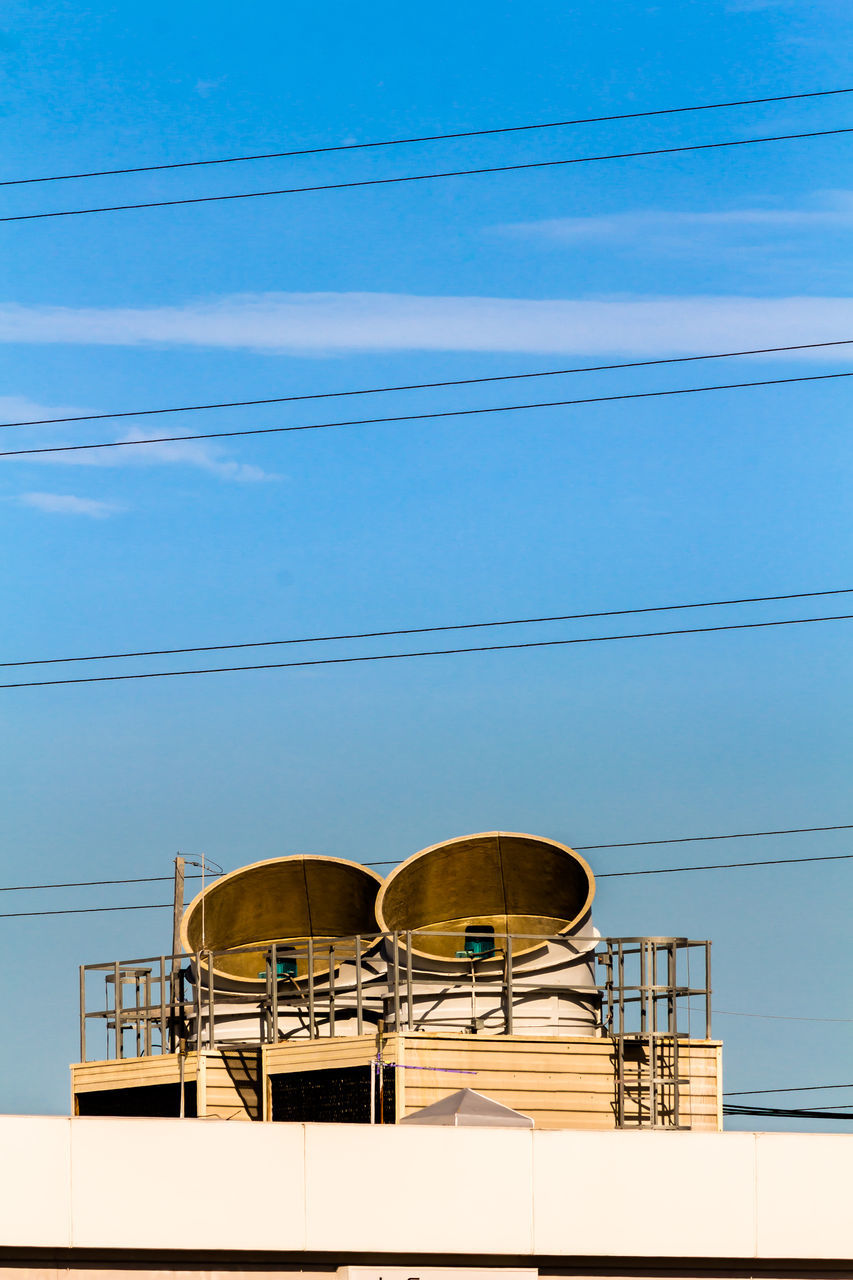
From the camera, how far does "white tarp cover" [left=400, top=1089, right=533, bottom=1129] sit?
20891mm

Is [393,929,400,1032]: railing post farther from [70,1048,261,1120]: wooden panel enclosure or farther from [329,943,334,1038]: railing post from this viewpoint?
[70,1048,261,1120]: wooden panel enclosure

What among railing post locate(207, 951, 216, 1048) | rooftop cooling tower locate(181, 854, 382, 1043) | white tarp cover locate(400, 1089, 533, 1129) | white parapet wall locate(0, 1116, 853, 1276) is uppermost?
rooftop cooling tower locate(181, 854, 382, 1043)

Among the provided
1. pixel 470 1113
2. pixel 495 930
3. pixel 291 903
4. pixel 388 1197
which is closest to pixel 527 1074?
pixel 470 1113

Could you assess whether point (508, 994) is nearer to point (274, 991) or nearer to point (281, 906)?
point (274, 991)

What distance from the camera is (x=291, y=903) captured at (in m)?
30.0

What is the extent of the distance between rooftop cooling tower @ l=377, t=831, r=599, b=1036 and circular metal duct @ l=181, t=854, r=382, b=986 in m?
1.43

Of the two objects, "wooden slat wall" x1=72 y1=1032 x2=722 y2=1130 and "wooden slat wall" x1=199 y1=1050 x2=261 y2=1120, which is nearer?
"wooden slat wall" x1=72 y1=1032 x2=722 y2=1130

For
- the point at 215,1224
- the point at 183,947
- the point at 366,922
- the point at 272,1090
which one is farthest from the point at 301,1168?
the point at 366,922

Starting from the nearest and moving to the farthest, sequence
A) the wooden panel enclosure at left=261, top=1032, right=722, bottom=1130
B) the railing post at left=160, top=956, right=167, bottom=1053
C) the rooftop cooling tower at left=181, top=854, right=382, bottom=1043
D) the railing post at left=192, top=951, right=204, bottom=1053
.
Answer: the wooden panel enclosure at left=261, top=1032, right=722, bottom=1130, the railing post at left=192, top=951, right=204, bottom=1053, the railing post at left=160, top=956, right=167, bottom=1053, the rooftop cooling tower at left=181, top=854, right=382, bottom=1043

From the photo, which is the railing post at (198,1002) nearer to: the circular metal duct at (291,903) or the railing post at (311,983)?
the railing post at (311,983)

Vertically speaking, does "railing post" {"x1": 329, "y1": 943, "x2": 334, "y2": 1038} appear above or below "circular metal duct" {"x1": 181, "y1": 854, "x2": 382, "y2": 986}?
below

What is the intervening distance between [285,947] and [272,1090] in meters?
5.28

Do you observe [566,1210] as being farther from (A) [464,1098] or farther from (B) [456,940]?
(B) [456,940]

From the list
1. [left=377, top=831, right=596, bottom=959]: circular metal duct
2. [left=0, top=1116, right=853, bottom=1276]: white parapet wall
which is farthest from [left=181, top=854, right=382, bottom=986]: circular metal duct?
[left=0, top=1116, right=853, bottom=1276]: white parapet wall
